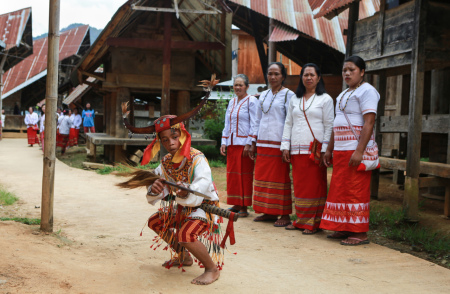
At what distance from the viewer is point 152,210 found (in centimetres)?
623

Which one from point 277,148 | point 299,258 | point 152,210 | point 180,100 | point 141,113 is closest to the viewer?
point 299,258

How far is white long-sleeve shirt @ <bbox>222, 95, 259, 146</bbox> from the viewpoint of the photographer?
581 centimetres

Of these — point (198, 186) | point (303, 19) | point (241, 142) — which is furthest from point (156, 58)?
point (198, 186)

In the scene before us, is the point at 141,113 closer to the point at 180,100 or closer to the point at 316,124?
the point at 180,100

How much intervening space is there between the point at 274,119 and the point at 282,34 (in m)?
5.86

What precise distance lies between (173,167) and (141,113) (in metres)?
14.9

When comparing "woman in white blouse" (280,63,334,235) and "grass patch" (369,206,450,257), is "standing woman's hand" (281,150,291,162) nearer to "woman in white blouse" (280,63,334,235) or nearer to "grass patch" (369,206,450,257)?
"woman in white blouse" (280,63,334,235)

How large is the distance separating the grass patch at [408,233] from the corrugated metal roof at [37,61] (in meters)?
25.9

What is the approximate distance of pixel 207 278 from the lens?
131 inches

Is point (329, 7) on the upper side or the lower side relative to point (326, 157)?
upper

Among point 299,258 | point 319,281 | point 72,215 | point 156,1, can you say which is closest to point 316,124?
point 299,258

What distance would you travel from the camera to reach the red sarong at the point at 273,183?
5.44m

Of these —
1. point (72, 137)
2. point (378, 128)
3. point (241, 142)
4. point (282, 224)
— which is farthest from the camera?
point (72, 137)

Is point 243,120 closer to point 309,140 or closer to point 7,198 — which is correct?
point 309,140
